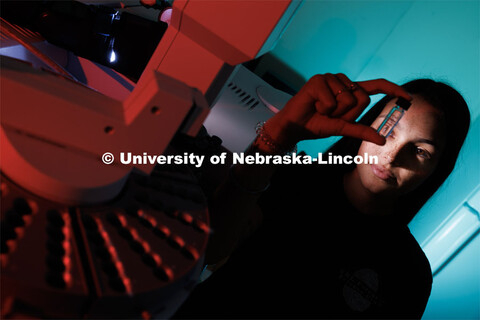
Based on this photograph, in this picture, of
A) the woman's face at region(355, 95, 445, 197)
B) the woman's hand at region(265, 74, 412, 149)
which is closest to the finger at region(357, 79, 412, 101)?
the woman's hand at region(265, 74, 412, 149)

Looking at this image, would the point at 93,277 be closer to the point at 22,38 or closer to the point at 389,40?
the point at 22,38

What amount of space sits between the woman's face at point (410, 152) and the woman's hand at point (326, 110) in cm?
49

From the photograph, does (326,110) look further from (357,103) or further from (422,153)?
(422,153)

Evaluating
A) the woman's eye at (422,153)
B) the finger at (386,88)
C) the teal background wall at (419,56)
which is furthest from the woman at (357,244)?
the finger at (386,88)

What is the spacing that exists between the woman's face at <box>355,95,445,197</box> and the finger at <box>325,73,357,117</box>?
566 millimetres

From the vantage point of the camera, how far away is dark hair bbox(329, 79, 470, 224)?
45.1 inches

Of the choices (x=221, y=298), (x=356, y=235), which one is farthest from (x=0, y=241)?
(x=356, y=235)

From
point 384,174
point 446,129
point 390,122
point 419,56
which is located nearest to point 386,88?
point 390,122

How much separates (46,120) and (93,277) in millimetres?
167

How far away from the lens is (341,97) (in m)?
0.59

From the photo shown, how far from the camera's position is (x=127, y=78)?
3.11ft

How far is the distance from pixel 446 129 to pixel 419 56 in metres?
0.59

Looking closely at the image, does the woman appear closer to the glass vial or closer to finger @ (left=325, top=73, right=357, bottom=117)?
the glass vial

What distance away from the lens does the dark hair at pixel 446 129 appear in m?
1.15
